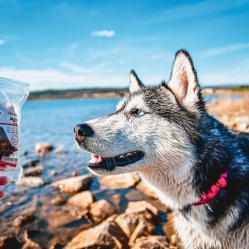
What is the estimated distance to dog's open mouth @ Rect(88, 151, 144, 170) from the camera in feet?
9.61

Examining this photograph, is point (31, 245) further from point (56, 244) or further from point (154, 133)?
point (154, 133)

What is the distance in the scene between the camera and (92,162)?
10.1 ft

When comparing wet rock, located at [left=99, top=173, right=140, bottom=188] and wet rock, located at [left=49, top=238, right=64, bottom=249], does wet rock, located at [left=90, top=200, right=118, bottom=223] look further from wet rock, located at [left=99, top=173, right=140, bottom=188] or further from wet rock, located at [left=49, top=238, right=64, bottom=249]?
wet rock, located at [left=99, top=173, right=140, bottom=188]

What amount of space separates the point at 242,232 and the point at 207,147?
996 millimetres

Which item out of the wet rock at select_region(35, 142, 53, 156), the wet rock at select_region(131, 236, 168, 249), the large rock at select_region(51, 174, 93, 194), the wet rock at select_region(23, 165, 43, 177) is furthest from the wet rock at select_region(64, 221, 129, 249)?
the wet rock at select_region(35, 142, 53, 156)

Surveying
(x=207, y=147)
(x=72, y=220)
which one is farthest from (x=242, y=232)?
(x=72, y=220)

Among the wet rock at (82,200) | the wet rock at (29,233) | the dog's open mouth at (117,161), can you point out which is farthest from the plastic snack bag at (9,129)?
the wet rock at (82,200)

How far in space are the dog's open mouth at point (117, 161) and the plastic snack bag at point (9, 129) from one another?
0.81 metres

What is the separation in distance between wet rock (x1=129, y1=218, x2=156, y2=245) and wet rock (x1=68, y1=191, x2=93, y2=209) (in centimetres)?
188

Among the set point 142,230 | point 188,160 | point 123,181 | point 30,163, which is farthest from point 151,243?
point 30,163

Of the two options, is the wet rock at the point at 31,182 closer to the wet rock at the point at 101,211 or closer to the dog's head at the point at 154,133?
the wet rock at the point at 101,211

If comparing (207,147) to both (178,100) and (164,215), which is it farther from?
(164,215)

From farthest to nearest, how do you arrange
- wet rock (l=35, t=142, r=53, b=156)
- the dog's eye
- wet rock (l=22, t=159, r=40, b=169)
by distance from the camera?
wet rock (l=35, t=142, r=53, b=156) → wet rock (l=22, t=159, r=40, b=169) → the dog's eye

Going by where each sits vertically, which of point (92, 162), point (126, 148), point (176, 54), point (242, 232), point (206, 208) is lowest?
point (242, 232)
